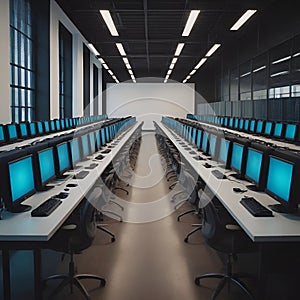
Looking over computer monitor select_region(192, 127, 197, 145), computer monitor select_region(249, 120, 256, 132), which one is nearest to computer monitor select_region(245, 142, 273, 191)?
computer monitor select_region(192, 127, 197, 145)

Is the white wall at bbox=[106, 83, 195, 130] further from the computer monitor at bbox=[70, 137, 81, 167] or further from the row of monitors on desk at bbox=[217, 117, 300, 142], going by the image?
the computer monitor at bbox=[70, 137, 81, 167]

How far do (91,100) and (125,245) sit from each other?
738 inches

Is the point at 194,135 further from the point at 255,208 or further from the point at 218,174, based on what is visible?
the point at 255,208

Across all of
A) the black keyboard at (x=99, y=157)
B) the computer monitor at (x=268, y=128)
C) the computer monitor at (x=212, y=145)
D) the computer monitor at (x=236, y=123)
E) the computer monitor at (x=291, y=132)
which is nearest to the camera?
the computer monitor at (x=212, y=145)

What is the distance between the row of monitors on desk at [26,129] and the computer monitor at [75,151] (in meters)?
2.69

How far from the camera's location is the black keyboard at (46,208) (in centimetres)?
294

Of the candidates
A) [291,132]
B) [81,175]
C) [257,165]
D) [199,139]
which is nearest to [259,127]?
[291,132]

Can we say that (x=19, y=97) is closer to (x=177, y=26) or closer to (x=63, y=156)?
(x=177, y=26)

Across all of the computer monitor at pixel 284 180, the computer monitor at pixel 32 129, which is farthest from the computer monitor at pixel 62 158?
the computer monitor at pixel 32 129

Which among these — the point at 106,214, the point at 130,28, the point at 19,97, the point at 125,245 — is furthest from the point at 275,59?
the point at 125,245

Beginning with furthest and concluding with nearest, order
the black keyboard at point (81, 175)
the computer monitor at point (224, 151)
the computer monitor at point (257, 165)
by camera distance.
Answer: the computer monitor at point (224, 151) → the black keyboard at point (81, 175) → the computer monitor at point (257, 165)

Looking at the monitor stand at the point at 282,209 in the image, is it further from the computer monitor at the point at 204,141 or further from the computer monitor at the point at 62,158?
the computer monitor at the point at 204,141

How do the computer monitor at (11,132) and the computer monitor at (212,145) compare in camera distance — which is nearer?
the computer monitor at (212,145)

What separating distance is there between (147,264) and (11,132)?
16.6ft
